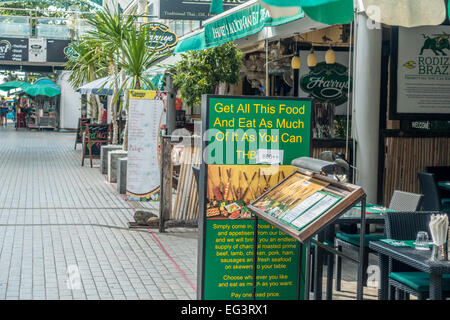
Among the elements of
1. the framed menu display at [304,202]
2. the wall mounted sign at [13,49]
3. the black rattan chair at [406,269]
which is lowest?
the black rattan chair at [406,269]

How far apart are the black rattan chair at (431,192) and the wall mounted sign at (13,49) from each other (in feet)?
81.5

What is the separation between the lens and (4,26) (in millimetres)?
29500

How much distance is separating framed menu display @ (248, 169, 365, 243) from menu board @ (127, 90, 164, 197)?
18.9 feet

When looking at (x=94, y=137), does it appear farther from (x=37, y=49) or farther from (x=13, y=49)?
(x=13, y=49)

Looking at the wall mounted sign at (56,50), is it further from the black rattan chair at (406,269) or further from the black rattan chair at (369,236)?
the black rattan chair at (406,269)

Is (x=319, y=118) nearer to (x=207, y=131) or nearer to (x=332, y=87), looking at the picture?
(x=332, y=87)

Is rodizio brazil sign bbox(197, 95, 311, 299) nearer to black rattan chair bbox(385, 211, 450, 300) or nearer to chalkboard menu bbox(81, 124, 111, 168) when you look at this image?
black rattan chair bbox(385, 211, 450, 300)

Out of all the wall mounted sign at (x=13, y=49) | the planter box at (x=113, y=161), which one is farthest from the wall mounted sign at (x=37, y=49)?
the planter box at (x=113, y=161)

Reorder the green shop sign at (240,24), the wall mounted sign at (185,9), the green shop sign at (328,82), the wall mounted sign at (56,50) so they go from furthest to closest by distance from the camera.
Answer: the wall mounted sign at (56,50), the wall mounted sign at (185,9), the green shop sign at (328,82), the green shop sign at (240,24)

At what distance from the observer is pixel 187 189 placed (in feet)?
29.2

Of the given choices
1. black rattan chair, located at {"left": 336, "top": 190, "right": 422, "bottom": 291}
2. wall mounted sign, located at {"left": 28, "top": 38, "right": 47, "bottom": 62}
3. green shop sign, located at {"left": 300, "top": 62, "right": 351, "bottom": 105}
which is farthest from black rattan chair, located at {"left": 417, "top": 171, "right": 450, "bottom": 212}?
wall mounted sign, located at {"left": 28, "top": 38, "right": 47, "bottom": 62}

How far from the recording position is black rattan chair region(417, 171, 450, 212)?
7.51 m

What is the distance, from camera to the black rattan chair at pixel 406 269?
4.50m
